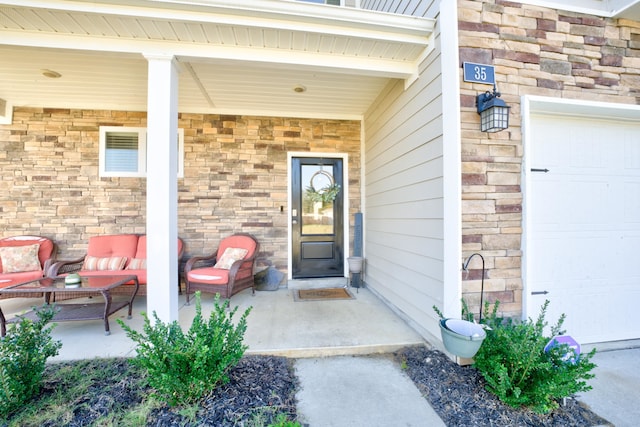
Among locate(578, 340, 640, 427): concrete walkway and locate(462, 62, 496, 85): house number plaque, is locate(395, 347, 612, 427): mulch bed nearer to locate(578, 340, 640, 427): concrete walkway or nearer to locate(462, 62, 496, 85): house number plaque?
locate(578, 340, 640, 427): concrete walkway

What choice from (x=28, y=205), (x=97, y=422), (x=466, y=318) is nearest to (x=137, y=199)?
(x=28, y=205)

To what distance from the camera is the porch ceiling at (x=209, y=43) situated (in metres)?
2.18

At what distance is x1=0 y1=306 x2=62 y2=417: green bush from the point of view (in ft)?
5.08

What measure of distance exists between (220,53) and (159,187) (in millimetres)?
1333

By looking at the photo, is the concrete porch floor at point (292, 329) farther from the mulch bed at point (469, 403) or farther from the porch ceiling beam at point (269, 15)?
the porch ceiling beam at point (269, 15)

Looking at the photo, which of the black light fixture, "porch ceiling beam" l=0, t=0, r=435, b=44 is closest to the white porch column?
"porch ceiling beam" l=0, t=0, r=435, b=44

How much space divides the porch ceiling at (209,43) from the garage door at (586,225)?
61.7 inches

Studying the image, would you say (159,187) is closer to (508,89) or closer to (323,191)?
(323,191)

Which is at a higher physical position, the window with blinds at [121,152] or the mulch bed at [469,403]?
the window with blinds at [121,152]

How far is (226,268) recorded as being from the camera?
12.4 ft

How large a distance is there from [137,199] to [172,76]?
2471 mm

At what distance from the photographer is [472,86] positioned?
2.26 meters

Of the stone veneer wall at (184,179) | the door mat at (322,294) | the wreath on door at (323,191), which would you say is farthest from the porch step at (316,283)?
the wreath on door at (323,191)

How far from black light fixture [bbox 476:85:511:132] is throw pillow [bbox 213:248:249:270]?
3.21 meters
